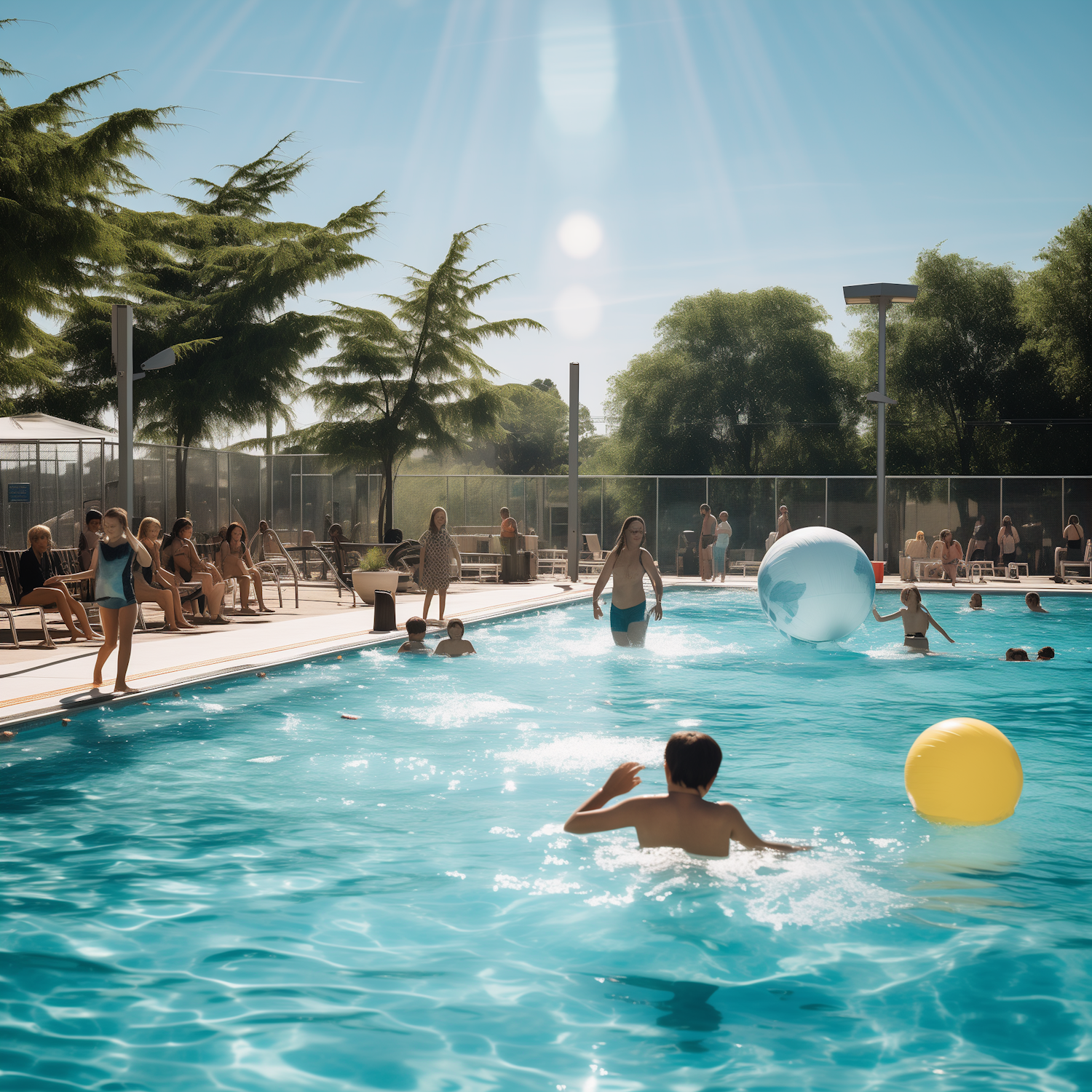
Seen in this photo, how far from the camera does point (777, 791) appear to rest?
7676 mm

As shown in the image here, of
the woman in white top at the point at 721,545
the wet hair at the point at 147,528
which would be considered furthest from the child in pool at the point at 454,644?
the woman in white top at the point at 721,545

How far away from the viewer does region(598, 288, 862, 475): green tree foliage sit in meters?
43.2

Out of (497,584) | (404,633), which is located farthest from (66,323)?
(404,633)

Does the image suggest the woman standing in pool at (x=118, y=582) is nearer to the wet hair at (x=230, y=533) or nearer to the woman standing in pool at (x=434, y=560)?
the woman standing in pool at (x=434, y=560)

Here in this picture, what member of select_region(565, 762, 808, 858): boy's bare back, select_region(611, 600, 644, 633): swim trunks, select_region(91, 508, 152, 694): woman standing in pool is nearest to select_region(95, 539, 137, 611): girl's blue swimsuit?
select_region(91, 508, 152, 694): woman standing in pool

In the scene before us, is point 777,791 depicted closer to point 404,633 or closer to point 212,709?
point 212,709

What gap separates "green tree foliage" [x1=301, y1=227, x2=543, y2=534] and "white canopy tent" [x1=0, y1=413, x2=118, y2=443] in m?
12.5

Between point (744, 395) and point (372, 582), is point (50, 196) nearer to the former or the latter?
point (372, 582)

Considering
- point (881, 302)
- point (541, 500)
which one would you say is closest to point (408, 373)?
point (541, 500)

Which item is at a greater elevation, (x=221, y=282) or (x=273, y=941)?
(x=221, y=282)

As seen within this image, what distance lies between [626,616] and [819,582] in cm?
234

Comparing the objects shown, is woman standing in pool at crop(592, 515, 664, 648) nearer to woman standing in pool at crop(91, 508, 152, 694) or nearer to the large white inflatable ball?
the large white inflatable ball

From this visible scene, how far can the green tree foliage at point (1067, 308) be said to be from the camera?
35188mm

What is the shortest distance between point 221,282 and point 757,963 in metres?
31.2
